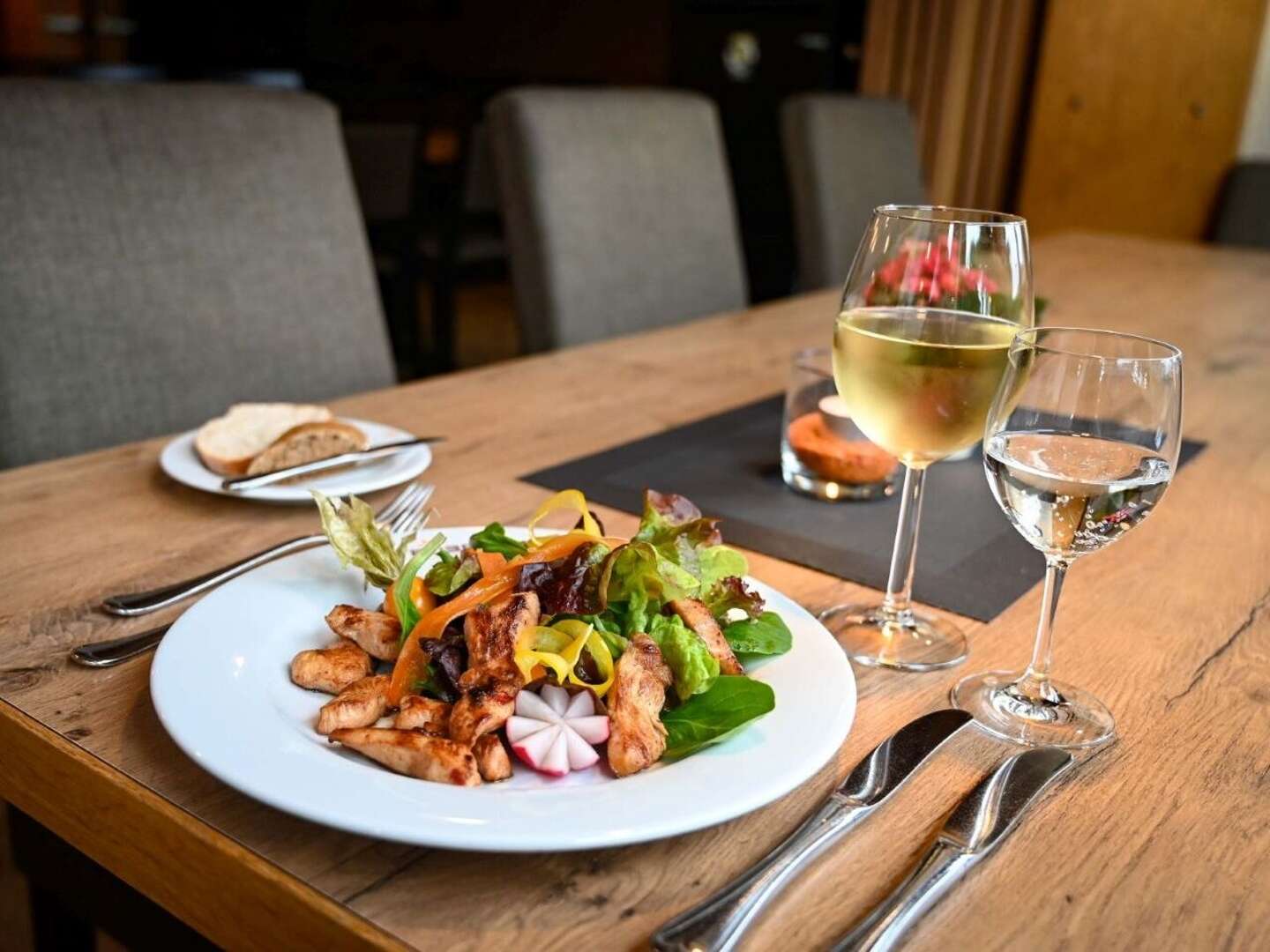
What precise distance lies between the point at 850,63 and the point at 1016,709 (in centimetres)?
485

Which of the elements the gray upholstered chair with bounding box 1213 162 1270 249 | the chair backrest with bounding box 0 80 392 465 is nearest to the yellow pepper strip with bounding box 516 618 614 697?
the chair backrest with bounding box 0 80 392 465

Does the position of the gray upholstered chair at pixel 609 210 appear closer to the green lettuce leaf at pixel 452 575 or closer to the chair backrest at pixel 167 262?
the chair backrest at pixel 167 262

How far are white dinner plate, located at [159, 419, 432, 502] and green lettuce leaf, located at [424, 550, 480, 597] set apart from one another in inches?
9.6

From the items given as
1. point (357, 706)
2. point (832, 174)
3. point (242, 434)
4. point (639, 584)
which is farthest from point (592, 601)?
point (832, 174)

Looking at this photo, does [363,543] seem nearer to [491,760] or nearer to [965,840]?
[491,760]

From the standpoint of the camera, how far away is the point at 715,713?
57 centimetres

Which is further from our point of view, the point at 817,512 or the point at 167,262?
the point at 167,262

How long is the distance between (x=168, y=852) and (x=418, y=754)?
0.41ft

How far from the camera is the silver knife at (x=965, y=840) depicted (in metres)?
0.48

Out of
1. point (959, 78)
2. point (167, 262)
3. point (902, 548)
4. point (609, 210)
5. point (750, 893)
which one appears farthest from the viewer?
point (959, 78)

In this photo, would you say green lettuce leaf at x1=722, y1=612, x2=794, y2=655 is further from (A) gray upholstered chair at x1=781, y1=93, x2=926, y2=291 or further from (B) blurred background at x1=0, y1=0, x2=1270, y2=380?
(B) blurred background at x1=0, y1=0, x2=1270, y2=380

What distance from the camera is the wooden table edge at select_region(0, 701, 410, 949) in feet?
1.60

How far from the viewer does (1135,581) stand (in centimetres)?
89

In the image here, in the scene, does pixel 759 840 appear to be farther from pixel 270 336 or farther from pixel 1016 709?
pixel 270 336
